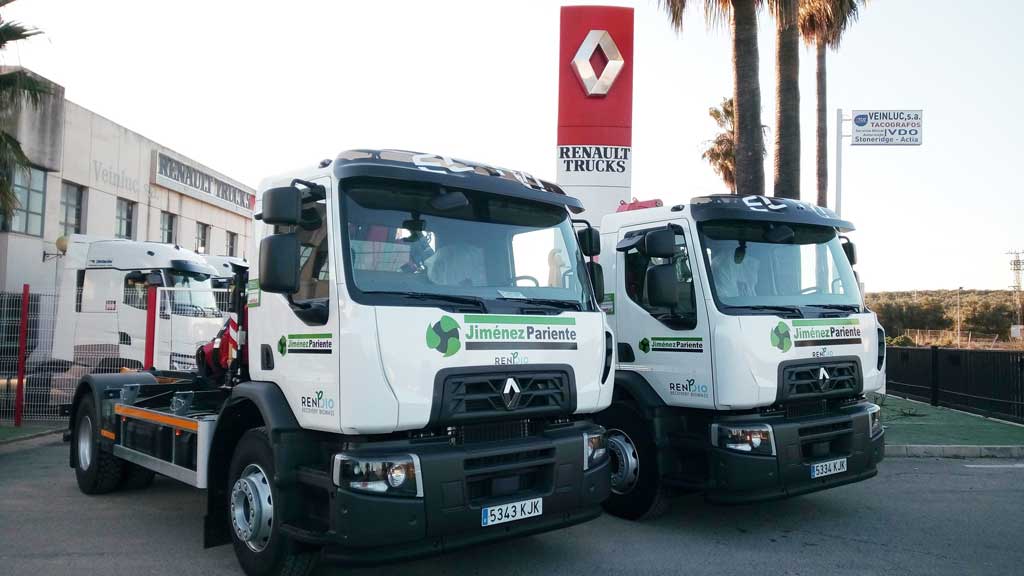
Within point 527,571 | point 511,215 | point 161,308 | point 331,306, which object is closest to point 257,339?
point 331,306

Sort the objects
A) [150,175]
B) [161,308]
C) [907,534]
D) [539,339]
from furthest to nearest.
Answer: [150,175] → [161,308] → [907,534] → [539,339]

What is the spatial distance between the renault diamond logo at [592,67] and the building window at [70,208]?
658 inches

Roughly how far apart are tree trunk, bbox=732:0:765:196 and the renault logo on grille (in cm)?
583

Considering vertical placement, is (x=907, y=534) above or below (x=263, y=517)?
below

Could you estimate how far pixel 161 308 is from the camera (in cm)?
1209

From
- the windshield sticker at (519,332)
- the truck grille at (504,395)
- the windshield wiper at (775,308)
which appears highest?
the windshield wiper at (775,308)

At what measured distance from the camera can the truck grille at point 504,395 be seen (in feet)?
15.7

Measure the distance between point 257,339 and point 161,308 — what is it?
7339 millimetres

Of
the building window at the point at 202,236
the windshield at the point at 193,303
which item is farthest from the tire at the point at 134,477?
the building window at the point at 202,236

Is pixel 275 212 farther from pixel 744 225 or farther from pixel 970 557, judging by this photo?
pixel 970 557

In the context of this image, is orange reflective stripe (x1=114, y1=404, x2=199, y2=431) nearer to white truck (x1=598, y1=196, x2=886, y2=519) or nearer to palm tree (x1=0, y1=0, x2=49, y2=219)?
white truck (x1=598, y1=196, x2=886, y2=519)

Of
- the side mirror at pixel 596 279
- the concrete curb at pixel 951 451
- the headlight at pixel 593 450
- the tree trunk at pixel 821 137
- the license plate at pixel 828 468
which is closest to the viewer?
the headlight at pixel 593 450

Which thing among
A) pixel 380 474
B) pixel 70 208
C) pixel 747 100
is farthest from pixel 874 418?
pixel 70 208

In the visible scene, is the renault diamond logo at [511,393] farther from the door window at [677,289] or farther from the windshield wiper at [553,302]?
the door window at [677,289]
